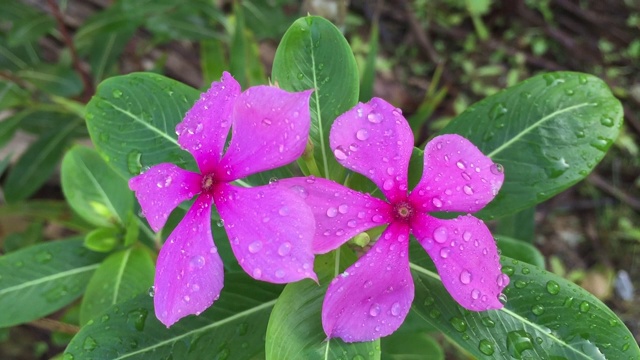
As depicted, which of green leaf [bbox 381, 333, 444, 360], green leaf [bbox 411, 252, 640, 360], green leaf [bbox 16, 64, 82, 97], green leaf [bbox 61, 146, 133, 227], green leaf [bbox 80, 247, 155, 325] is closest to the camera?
green leaf [bbox 411, 252, 640, 360]

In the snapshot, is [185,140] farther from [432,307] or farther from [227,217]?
[432,307]

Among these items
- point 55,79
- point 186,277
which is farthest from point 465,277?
point 55,79

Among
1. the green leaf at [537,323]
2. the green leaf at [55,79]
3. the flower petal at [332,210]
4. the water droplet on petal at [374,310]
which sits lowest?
the green leaf at [55,79]

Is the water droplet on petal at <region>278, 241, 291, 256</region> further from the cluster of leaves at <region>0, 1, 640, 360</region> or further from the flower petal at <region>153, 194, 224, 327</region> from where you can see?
the cluster of leaves at <region>0, 1, 640, 360</region>

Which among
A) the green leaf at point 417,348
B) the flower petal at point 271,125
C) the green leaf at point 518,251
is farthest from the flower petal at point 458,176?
the green leaf at point 417,348

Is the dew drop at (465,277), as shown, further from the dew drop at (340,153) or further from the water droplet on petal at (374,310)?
the dew drop at (340,153)

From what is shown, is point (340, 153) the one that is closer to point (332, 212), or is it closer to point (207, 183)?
point (332, 212)

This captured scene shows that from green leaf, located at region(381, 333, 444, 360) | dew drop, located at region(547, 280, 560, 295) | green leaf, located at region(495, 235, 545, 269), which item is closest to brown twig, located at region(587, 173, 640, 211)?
green leaf, located at region(381, 333, 444, 360)
